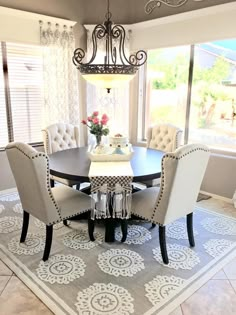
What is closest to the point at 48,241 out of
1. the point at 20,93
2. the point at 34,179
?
the point at 34,179

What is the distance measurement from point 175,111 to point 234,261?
2598 millimetres

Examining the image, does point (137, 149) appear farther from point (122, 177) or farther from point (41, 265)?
point (41, 265)

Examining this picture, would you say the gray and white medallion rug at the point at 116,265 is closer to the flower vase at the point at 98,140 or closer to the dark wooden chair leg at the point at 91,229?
the dark wooden chair leg at the point at 91,229

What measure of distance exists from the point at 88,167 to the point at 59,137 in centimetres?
126

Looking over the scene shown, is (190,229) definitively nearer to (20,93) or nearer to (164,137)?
(164,137)

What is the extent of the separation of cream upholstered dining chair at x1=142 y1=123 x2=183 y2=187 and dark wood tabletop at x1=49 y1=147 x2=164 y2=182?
0.38 metres

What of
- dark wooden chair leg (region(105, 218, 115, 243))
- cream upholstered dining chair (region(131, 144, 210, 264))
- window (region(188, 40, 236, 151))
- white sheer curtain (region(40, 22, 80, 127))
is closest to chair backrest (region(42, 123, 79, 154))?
white sheer curtain (region(40, 22, 80, 127))

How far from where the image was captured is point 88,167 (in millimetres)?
2729

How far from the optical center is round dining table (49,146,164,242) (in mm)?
2516

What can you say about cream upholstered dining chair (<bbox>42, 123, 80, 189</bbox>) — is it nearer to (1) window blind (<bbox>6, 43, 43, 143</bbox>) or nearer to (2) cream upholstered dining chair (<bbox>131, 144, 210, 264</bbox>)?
(1) window blind (<bbox>6, 43, 43, 143</bbox>)

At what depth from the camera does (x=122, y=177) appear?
7.95 ft

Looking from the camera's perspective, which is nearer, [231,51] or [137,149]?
[137,149]

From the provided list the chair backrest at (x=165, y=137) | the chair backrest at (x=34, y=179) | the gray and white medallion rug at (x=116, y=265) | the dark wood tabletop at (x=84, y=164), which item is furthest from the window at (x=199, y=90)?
the chair backrest at (x=34, y=179)

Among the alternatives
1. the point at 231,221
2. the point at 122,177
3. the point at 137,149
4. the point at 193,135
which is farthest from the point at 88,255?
the point at 193,135
